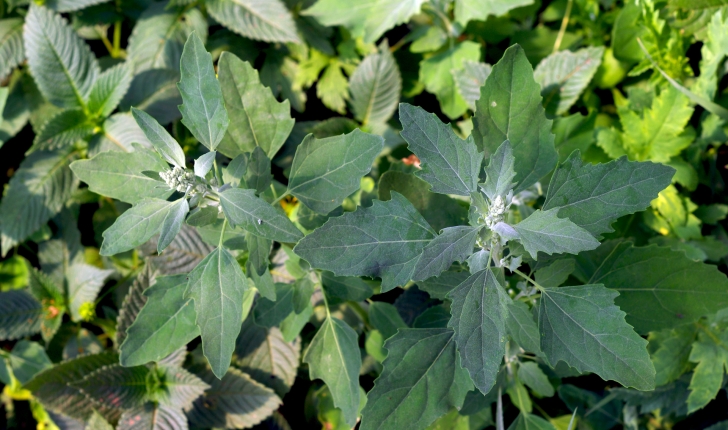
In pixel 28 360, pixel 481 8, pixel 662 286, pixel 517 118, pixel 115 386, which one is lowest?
pixel 28 360

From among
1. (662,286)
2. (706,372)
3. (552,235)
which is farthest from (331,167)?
(706,372)

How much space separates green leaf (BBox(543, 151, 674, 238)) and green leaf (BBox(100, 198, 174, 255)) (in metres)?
0.92

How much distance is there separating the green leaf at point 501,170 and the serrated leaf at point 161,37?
165 centimetres

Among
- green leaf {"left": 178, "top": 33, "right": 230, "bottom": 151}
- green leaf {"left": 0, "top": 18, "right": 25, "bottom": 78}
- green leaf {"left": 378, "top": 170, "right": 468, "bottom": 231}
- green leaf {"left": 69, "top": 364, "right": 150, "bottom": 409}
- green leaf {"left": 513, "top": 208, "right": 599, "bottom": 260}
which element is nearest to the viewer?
green leaf {"left": 513, "top": 208, "right": 599, "bottom": 260}

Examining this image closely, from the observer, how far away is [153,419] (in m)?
1.96

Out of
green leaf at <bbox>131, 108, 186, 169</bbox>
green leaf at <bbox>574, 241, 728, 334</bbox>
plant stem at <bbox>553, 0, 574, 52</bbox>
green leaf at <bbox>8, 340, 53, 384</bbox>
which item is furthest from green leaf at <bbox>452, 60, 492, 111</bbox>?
green leaf at <bbox>8, 340, 53, 384</bbox>

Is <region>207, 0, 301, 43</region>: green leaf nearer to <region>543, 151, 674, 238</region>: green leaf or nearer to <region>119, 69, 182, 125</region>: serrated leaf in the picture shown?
<region>119, 69, 182, 125</region>: serrated leaf

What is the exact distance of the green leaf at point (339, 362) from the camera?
1524mm

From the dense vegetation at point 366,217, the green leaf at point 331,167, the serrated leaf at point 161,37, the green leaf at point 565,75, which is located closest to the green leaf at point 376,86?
the dense vegetation at point 366,217

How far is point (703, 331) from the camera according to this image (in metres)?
1.77

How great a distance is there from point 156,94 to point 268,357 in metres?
1.17

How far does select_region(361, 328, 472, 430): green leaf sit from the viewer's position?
1.35m

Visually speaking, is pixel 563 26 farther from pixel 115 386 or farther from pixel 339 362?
pixel 115 386

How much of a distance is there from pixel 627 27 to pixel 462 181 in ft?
4.48
